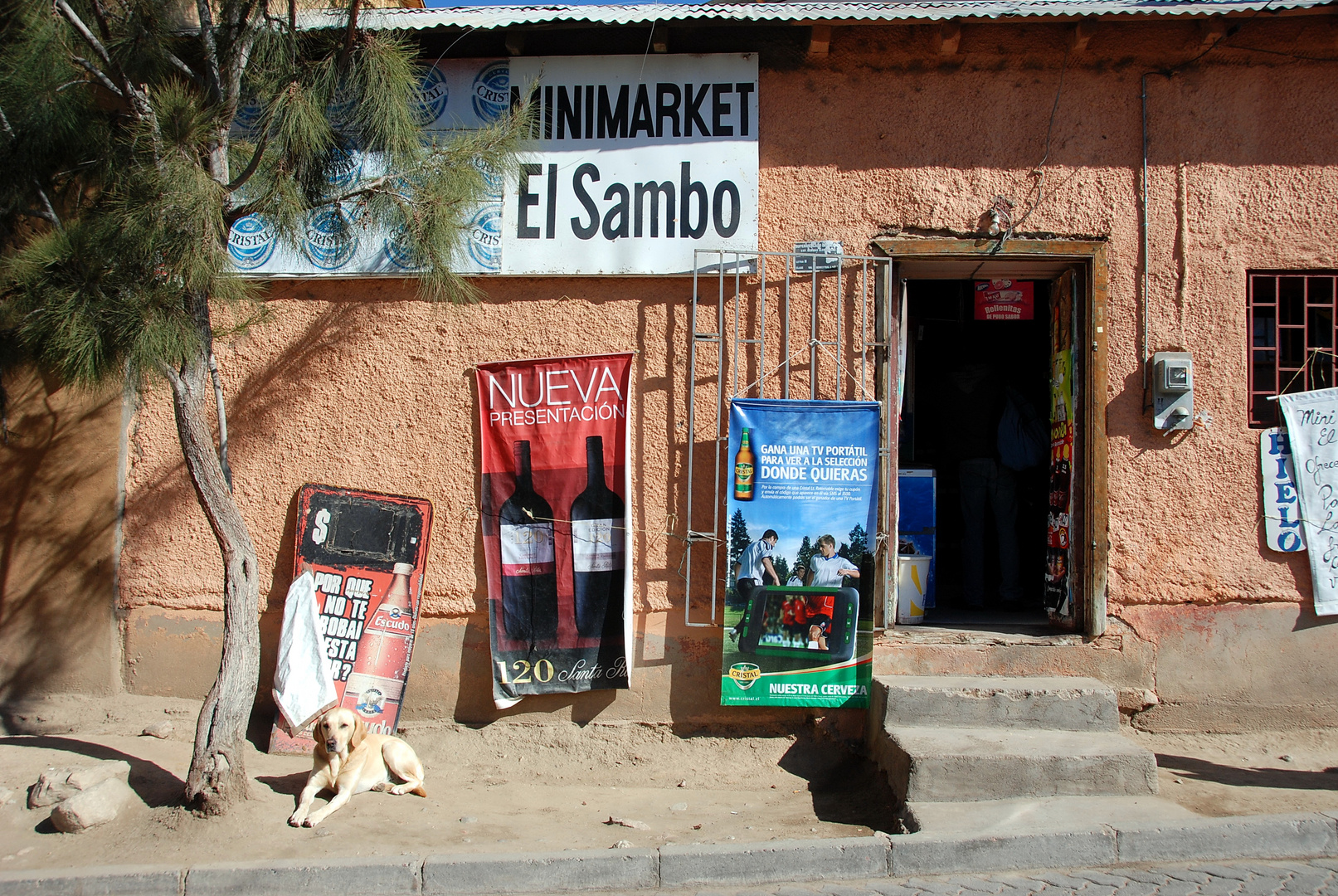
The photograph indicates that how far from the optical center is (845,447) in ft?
16.5

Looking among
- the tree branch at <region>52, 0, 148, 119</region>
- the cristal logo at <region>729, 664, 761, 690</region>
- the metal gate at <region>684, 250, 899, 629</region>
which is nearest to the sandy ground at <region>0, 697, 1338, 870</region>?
the cristal logo at <region>729, 664, 761, 690</region>

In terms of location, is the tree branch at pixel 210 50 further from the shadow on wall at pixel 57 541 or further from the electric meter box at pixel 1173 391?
the electric meter box at pixel 1173 391

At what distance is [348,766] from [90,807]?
113cm

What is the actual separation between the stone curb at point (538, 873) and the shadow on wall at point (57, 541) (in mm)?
2961

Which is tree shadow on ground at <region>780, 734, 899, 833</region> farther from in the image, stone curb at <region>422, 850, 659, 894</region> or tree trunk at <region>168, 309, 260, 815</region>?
tree trunk at <region>168, 309, 260, 815</region>

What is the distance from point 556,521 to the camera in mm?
5195

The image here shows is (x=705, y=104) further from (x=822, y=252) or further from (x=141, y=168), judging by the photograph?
(x=141, y=168)

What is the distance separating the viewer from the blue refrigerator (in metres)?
5.94

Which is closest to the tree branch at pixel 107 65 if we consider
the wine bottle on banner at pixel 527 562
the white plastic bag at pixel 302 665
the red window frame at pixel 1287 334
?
the wine bottle on banner at pixel 527 562

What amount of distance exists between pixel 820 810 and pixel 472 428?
9.51ft

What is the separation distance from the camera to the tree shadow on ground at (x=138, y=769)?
426 centimetres

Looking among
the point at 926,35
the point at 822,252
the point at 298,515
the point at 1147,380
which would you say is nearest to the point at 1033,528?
the point at 1147,380

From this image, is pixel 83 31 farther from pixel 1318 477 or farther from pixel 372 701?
pixel 1318 477

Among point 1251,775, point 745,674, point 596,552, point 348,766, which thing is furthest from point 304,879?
point 1251,775
